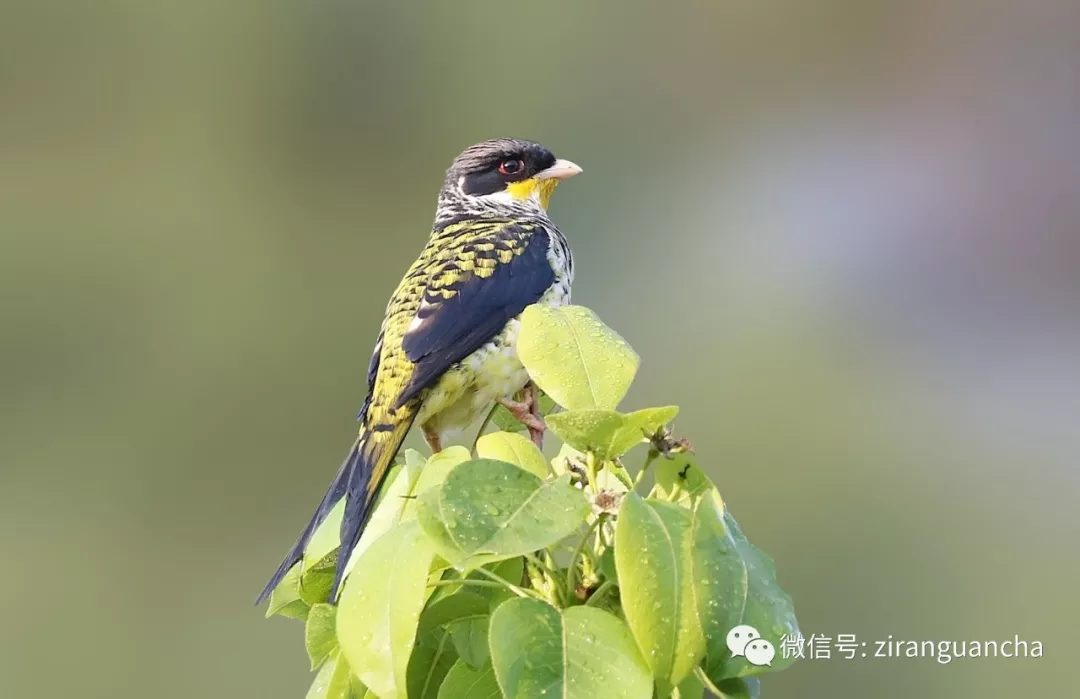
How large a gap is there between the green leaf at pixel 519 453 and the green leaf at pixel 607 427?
98 millimetres

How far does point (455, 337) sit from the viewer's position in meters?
1.62

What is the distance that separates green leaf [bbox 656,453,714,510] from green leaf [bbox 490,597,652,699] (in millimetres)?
131

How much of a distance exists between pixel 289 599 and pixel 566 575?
1.00 feet

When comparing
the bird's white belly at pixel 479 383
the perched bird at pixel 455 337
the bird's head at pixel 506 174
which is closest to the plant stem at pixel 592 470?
the perched bird at pixel 455 337

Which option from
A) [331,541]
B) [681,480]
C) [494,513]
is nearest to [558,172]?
[331,541]

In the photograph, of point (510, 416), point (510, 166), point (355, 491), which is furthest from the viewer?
point (510, 166)

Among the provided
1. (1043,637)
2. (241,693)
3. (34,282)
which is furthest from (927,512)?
(34,282)

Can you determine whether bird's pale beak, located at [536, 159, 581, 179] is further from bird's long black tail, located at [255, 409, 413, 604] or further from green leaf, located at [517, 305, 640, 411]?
green leaf, located at [517, 305, 640, 411]

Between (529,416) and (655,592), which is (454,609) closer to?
(655,592)

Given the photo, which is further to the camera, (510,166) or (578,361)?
(510,166)

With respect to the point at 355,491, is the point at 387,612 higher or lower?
higher

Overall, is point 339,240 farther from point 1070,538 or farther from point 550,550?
point 550,550

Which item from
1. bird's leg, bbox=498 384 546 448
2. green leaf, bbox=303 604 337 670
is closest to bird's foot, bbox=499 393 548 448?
bird's leg, bbox=498 384 546 448

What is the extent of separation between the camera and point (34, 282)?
10375 millimetres
